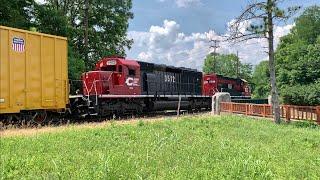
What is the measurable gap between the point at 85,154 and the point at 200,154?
8.47ft

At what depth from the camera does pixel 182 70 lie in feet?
116

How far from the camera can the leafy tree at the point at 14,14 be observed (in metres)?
29.2

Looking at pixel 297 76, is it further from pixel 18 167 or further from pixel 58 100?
pixel 18 167

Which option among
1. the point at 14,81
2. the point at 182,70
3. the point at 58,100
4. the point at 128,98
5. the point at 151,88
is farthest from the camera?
the point at 182,70

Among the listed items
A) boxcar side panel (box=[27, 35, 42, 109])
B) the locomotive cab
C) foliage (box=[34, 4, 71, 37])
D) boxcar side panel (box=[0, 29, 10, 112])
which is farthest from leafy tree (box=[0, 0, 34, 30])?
boxcar side panel (box=[0, 29, 10, 112])

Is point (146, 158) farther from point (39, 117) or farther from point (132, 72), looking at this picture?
point (132, 72)

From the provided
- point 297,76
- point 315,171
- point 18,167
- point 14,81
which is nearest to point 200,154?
point 315,171

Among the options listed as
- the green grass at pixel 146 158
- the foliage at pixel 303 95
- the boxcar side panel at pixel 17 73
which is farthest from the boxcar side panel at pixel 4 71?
the foliage at pixel 303 95

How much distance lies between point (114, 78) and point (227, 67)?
432ft

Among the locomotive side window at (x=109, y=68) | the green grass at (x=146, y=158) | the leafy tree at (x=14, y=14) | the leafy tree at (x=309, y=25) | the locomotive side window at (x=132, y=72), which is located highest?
the leafy tree at (x=309, y=25)

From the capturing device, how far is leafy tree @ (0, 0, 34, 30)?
29.2 meters

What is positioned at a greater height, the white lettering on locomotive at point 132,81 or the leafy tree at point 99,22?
the leafy tree at point 99,22

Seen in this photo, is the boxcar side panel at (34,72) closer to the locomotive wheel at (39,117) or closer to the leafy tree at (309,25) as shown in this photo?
the locomotive wheel at (39,117)

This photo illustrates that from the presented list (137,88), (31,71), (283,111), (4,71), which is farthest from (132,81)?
(4,71)
